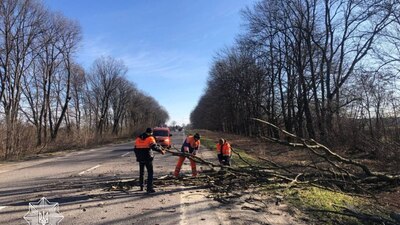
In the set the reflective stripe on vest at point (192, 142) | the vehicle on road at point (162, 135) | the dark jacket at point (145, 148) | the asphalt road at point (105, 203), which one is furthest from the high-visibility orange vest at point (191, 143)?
the vehicle on road at point (162, 135)

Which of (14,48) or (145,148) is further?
(14,48)

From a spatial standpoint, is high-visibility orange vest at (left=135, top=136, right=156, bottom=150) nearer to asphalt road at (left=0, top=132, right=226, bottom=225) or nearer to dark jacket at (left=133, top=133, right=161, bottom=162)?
dark jacket at (left=133, top=133, right=161, bottom=162)

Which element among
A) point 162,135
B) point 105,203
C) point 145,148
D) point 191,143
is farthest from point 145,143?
point 162,135

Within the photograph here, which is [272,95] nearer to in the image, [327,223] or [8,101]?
[8,101]

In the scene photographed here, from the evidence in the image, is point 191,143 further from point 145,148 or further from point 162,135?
point 162,135

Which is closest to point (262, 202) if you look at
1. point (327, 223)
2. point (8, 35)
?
point (327, 223)

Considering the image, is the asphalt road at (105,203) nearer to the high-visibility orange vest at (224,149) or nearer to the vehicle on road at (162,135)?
the high-visibility orange vest at (224,149)

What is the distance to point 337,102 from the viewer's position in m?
30.7

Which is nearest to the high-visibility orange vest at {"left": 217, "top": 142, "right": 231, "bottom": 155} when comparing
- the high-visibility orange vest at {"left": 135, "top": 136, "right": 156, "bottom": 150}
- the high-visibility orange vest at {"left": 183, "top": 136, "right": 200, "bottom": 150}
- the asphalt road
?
the high-visibility orange vest at {"left": 183, "top": 136, "right": 200, "bottom": 150}

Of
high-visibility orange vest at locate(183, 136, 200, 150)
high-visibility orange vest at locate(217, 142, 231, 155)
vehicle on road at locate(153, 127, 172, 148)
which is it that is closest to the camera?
high-visibility orange vest at locate(183, 136, 200, 150)

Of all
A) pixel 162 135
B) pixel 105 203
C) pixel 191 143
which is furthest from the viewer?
pixel 162 135

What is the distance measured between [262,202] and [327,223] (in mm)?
2156

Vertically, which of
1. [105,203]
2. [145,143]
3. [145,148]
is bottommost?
[105,203]

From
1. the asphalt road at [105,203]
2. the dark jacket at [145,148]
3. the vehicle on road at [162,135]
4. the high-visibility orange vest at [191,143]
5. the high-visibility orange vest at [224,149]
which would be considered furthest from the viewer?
the vehicle on road at [162,135]
